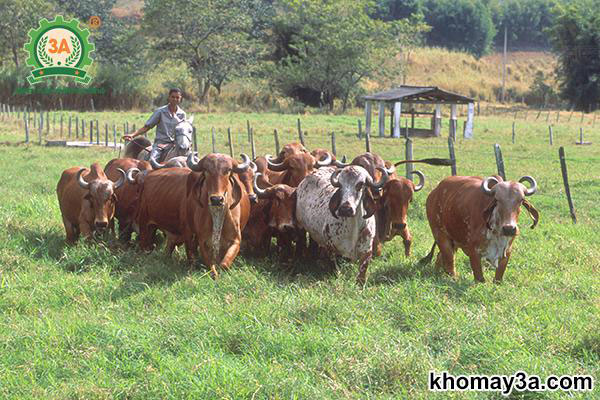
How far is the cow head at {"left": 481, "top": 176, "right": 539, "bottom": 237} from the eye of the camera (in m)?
7.13

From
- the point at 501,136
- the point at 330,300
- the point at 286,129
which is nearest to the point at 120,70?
the point at 286,129

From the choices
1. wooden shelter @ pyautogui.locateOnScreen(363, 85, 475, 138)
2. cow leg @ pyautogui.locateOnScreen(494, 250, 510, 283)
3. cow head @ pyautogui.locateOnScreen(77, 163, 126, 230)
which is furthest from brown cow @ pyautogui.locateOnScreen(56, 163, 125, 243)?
wooden shelter @ pyautogui.locateOnScreen(363, 85, 475, 138)

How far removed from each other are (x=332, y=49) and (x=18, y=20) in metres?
21.3

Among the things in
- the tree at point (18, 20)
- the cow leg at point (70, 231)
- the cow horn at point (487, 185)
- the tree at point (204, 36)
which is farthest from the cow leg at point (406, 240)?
the tree at point (18, 20)

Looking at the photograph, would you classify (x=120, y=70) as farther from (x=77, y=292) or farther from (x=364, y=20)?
(x=77, y=292)

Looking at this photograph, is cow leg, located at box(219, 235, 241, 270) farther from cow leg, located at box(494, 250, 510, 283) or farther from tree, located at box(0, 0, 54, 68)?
tree, located at box(0, 0, 54, 68)

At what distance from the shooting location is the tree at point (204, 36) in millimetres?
47312

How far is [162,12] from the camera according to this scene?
1859 inches

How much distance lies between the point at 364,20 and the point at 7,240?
43.7 meters

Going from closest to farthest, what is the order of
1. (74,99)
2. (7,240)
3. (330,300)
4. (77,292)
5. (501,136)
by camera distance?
(330,300) < (77,292) < (7,240) < (501,136) < (74,99)

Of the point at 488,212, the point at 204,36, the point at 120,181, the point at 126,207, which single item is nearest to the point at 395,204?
the point at 488,212

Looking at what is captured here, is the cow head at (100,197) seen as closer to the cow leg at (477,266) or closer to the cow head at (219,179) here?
the cow head at (219,179)

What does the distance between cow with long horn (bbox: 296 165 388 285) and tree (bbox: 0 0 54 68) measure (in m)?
44.8

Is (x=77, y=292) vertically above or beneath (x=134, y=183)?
beneath
